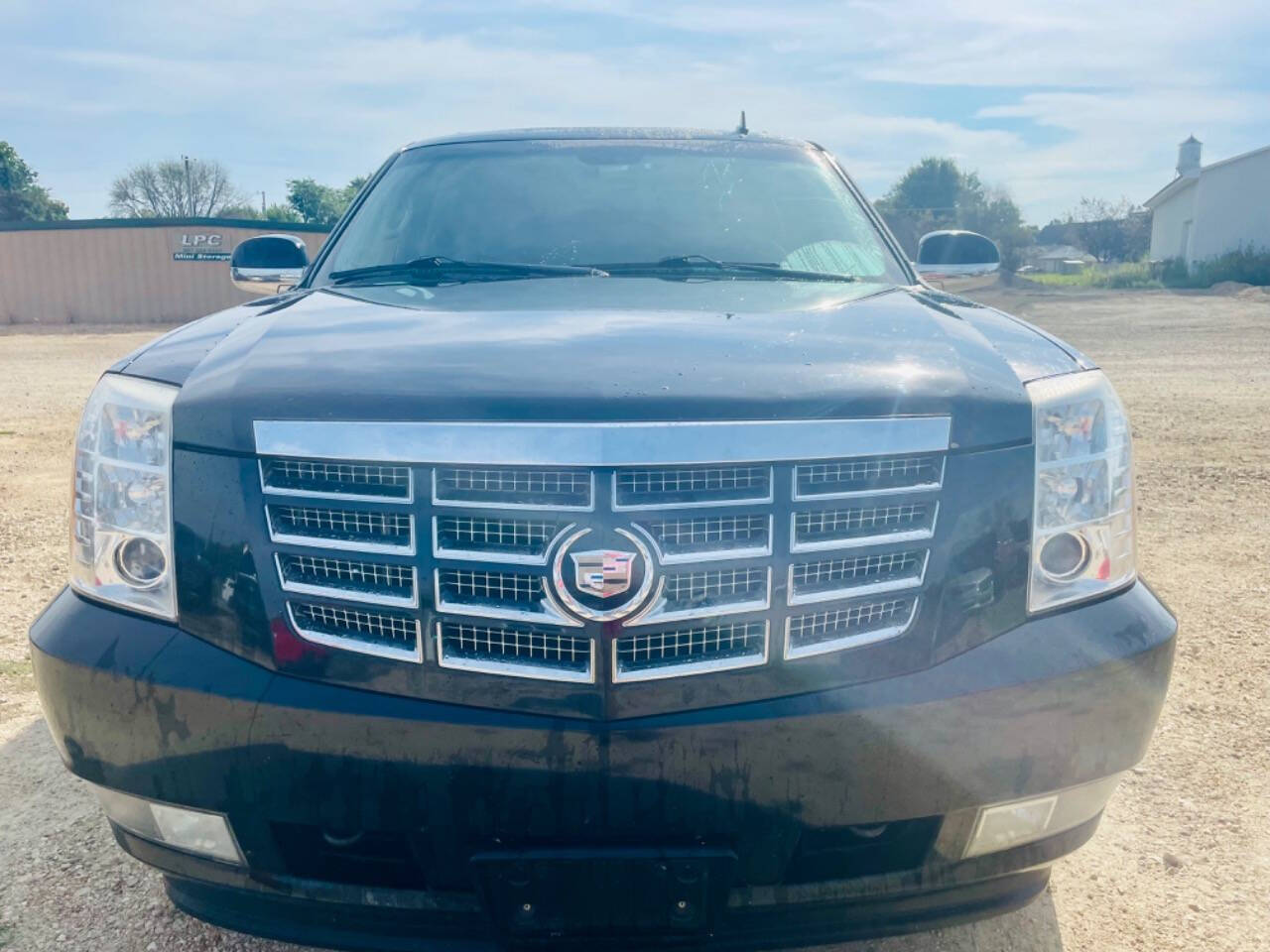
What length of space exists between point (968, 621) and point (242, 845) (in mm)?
1273

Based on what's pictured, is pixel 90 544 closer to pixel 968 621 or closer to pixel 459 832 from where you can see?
pixel 459 832

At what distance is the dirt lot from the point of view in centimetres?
242

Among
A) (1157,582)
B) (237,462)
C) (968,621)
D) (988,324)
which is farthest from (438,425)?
(1157,582)

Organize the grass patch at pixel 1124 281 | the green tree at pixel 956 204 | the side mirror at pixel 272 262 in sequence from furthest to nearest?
the green tree at pixel 956 204 → the grass patch at pixel 1124 281 → the side mirror at pixel 272 262

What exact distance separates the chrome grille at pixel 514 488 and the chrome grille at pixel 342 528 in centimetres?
9

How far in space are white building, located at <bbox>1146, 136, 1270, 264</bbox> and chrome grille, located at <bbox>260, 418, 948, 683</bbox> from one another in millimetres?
43821

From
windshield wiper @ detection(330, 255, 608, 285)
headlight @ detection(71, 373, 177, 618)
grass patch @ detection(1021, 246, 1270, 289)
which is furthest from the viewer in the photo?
grass patch @ detection(1021, 246, 1270, 289)

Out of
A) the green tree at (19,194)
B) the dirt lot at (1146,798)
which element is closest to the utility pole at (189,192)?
the green tree at (19,194)

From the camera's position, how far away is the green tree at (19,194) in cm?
6331

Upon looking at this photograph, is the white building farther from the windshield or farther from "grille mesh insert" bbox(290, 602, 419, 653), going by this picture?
"grille mesh insert" bbox(290, 602, 419, 653)

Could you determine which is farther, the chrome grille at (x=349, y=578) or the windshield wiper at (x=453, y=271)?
the windshield wiper at (x=453, y=271)

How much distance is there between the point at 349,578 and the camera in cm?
184

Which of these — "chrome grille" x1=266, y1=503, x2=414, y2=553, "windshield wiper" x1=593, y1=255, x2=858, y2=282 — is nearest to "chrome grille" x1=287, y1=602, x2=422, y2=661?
"chrome grille" x1=266, y1=503, x2=414, y2=553

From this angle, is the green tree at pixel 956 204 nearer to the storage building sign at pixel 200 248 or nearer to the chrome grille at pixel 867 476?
the storage building sign at pixel 200 248
